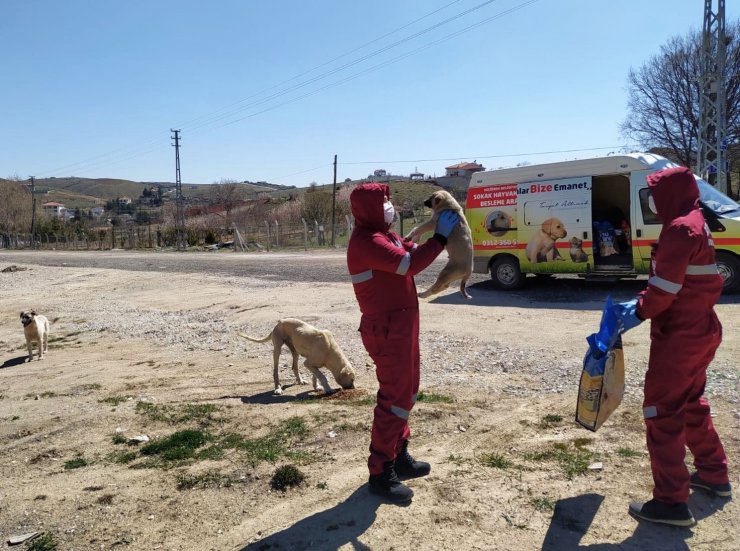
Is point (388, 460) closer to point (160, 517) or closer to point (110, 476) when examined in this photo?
point (160, 517)

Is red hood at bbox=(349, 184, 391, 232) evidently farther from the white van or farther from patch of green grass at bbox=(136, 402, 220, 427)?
the white van

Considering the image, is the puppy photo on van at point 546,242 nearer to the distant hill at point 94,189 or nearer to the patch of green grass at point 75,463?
the patch of green grass at point 75,463

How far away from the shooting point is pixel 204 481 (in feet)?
14.9

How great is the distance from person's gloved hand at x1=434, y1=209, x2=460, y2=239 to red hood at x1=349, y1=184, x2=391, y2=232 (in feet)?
1.19

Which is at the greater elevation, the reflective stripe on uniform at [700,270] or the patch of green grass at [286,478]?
the reflective stripe on uniform at [700,270]

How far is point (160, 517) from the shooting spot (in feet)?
13.3

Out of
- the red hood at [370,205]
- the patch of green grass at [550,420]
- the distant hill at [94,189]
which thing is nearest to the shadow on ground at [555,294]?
the patch of green grass at [550,420]

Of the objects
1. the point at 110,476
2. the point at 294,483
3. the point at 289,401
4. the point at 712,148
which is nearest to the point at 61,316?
the point at 289,401

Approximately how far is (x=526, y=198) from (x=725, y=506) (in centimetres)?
1014

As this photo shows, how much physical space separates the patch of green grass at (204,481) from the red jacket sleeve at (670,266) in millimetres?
3116

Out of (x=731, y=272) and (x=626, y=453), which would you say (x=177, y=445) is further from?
(x=731, y=272)

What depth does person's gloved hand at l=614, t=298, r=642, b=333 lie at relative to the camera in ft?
12.1

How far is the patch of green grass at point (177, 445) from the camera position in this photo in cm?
510

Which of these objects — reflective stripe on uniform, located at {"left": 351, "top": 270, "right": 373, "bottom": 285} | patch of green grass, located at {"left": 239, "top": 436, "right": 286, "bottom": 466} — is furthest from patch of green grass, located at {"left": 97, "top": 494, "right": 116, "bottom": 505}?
reflective stripe on uniform, located at {"left": 351, "top": 270, "right": 373, "bottom": 285}
